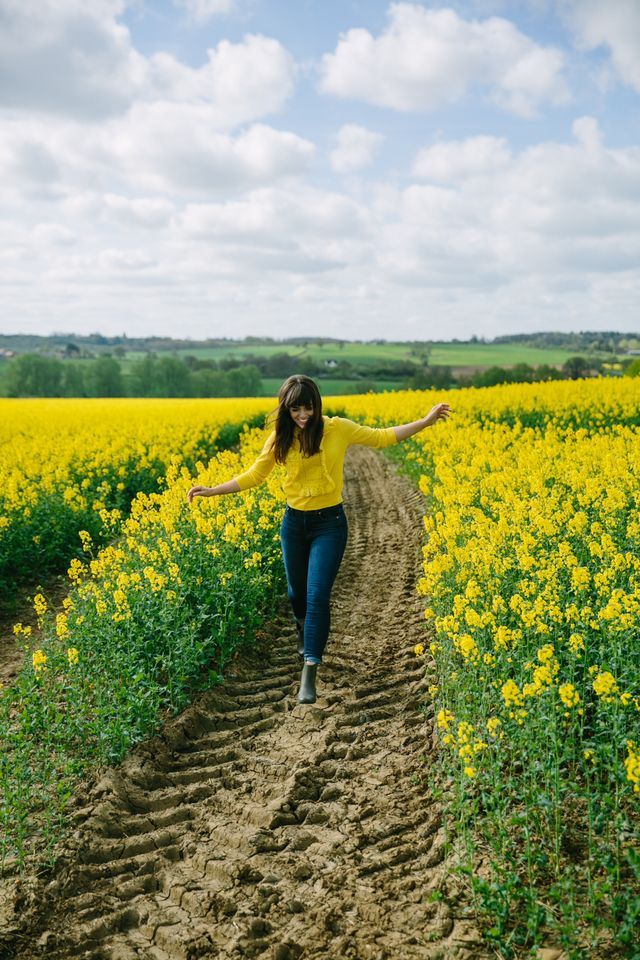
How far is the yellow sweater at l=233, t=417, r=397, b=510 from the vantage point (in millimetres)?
5898

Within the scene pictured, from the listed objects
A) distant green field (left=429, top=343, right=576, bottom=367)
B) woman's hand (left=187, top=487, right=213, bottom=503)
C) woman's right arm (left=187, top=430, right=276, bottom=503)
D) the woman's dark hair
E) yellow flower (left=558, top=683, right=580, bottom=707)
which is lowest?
yellow flower (left=558, top=683, right=580, bottom=707)

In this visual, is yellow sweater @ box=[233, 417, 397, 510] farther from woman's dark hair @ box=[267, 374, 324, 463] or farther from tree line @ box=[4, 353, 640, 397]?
tree line @ box=[4, 353, 640, 397]

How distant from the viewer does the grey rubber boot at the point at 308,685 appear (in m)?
5.85

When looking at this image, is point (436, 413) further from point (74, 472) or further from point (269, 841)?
point (74, 472)

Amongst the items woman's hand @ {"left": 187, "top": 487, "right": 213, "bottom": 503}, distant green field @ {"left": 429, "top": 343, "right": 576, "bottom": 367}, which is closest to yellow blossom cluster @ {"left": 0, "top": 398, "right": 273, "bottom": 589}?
woman's hand @ {"left": 187, "top": 487, "right": 213, "bottom": 503}

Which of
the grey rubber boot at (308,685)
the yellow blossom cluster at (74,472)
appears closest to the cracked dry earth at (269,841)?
the grey rubber boot at (308,685)

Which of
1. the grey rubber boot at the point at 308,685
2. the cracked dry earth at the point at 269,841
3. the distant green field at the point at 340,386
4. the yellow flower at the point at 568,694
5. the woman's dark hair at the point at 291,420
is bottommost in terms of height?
the cracked dry earth at the point at 269,841

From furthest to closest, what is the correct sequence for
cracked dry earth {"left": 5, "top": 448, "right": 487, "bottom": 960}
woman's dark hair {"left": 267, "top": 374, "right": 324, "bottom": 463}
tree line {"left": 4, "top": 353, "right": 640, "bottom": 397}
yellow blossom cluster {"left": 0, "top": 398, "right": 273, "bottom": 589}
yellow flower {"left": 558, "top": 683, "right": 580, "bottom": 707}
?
tree line {"left": 4, "top": 353, "right": 640, "bottom": 397}, yellow blossom cluster {"left": 0, "top": 398, "right": 273, "bottom": 589}, woman's dark hair {"left": 267, "top": 374, "right": 324, "bottom": 463}, yellow flower {"left": 558, "top": 683, "right": 580, "bottom": 707}, cracked dry earth {"left": 5, "top": 448, "right": 487, "bottom": 960}

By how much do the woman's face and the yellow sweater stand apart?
0.80 ft

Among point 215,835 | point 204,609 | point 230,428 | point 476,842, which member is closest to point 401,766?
point 476,842

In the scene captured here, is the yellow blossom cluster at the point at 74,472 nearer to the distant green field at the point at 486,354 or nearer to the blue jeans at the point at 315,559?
the blue jeans at the point at 315,559

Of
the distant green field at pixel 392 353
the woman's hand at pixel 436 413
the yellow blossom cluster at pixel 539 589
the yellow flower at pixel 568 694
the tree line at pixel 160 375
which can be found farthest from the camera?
the distant green field at pixel 392 353

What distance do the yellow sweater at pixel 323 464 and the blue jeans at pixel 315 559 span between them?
11cm

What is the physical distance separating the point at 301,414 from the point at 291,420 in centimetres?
15
